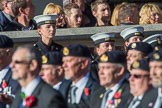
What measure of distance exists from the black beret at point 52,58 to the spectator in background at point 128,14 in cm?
241

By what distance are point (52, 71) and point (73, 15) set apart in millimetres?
2535

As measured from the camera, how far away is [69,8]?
53.7 ft

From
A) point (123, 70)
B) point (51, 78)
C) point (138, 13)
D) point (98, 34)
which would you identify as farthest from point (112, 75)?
point (138, 13)

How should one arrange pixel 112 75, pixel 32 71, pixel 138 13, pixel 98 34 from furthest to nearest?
pixel 138 13
pixel 98 34
pixel 112 75
pixel 32 71

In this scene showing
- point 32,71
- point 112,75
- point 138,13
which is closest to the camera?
point 32,71

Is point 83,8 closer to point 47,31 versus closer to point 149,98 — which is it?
point 47,31

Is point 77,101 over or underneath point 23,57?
underneath

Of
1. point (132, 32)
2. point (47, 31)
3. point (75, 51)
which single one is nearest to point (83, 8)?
point (47, 31)

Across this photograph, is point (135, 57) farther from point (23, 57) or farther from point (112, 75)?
point (23, 57)

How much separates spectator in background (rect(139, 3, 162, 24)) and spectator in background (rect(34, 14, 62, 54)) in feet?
5.19

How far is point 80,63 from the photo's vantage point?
13.6m

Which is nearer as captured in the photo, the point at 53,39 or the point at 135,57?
the point at 135,57

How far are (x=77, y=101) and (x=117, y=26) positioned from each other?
3208 mm

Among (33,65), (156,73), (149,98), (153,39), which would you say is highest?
(33,65)
